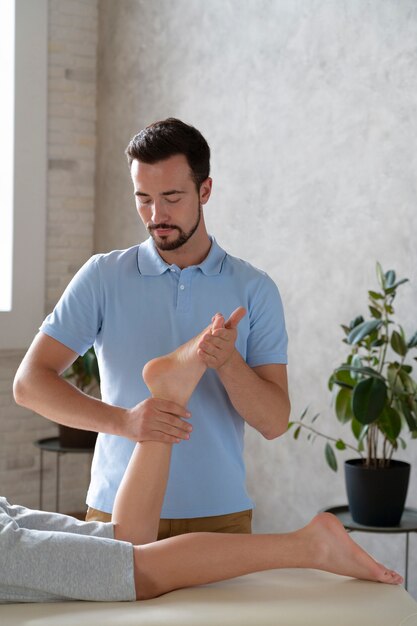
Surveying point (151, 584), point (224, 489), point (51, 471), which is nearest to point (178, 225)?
point (224, 489)

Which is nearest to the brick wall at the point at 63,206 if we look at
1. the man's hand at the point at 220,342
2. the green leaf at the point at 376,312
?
the green leaf at the point at 376,312

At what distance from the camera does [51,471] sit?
507cm

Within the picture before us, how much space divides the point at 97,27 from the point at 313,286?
7.18 ft

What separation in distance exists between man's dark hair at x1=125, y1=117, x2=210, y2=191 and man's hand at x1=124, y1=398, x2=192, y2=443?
1.65 ft

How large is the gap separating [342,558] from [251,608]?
27 centimetres

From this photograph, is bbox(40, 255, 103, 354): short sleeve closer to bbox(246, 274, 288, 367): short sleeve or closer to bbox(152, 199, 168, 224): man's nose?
bbox(152, 199, 168, 224): man's nose

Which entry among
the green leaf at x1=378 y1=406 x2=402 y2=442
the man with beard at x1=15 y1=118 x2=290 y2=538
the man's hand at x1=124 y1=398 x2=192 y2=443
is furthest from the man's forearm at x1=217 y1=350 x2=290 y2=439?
the green leaf at x1=378 y1=406 x2=402 y2=442

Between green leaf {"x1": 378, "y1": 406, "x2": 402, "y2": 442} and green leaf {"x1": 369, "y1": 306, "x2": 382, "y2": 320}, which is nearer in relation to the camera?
green leaf {"x1": 378, "y1": 406, "x2": 402, "y2": 442}

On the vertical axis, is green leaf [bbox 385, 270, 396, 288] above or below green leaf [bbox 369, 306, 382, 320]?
above

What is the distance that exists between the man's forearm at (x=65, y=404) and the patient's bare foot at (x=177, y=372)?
0.09 meters

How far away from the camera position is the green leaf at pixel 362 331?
3064 millimetres

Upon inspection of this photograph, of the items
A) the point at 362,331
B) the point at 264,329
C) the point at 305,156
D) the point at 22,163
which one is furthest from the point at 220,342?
the point at 22,163

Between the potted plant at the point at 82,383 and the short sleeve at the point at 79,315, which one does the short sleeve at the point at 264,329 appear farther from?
the potted plant at the point at 82,383

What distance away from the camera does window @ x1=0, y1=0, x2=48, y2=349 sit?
15.8 ft
